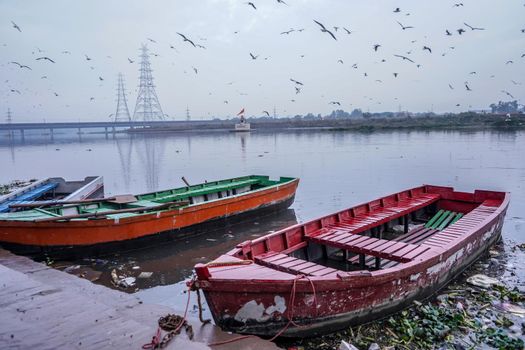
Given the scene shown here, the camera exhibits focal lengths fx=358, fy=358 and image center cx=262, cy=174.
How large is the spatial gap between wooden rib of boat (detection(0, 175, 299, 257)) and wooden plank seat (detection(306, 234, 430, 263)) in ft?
15.3

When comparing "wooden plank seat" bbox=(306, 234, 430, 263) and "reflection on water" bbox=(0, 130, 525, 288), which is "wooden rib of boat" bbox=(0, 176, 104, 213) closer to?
"reflection on water" bbox=(0, 130, 525, 288)

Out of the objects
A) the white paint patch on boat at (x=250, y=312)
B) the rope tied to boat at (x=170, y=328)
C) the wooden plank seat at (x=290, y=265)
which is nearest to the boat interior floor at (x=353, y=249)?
the wooden plank seat at (x=290, y=265)

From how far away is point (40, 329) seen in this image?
4926 mm

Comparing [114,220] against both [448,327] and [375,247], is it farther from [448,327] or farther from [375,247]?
[448,327]

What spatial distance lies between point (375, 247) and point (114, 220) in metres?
6.33

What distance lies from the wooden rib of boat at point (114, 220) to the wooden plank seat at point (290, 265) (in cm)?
463

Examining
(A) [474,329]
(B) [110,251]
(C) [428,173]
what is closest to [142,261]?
(B) [110,251]

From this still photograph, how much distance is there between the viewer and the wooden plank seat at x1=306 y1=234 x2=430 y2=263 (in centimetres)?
623

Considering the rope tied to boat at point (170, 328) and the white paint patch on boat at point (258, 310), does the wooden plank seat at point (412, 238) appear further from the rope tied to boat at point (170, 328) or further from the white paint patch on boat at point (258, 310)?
the rope tied to boat at point (170, 328)

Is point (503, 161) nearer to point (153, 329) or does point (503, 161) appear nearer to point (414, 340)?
point (414, 340)

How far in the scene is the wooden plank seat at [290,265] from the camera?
5.52 meters

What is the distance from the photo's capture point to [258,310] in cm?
488

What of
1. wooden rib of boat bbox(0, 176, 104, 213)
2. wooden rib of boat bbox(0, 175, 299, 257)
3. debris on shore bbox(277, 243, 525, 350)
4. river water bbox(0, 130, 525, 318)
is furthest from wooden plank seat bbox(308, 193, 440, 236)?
wooden rib of boat bbox(0, 176, 104, 213)

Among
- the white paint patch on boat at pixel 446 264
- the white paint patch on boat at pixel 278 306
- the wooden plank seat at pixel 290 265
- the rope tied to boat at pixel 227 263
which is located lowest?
the white paint patch on boat at pixel 446 264
